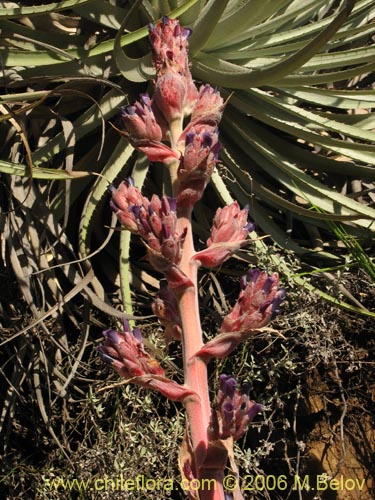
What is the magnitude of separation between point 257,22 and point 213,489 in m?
1.41

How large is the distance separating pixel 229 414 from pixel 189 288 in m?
0.23

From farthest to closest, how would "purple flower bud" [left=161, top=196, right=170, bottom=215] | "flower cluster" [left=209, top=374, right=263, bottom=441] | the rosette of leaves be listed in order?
the rosette of leaves → "purple flower bud" [left=161, top=196, right=170, bottom=215] → "flower cluster" [left=209, top=374, right=263, bottom=441]

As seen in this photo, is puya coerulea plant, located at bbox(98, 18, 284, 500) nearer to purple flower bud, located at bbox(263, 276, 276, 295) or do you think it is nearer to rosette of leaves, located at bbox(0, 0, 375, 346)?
purple flower bud, located at bbox(263, 276, 276, 295)

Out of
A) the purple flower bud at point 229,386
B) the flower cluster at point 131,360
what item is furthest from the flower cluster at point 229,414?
the flower cluster at point 131,360

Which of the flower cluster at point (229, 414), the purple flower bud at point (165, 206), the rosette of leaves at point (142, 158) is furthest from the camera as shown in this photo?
the rosette of leaves at point (142, 158)

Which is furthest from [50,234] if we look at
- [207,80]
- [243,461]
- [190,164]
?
[190,164]

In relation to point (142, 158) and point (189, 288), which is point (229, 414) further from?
point (142, 158)

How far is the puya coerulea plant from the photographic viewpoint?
3.58 feet

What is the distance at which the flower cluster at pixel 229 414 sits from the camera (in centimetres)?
106

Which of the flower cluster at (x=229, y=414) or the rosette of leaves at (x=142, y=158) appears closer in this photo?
the flower cluster at (x=229, y=414)

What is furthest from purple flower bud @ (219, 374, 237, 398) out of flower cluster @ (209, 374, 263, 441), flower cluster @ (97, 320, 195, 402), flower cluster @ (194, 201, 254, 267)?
flower cluster @ (194, 201, 254, 267)

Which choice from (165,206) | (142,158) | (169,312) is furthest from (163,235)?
(142,158)

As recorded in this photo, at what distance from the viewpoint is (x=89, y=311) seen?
2018 millimetres

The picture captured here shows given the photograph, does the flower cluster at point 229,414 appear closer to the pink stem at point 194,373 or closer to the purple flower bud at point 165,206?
the pink stem at point 194,373
